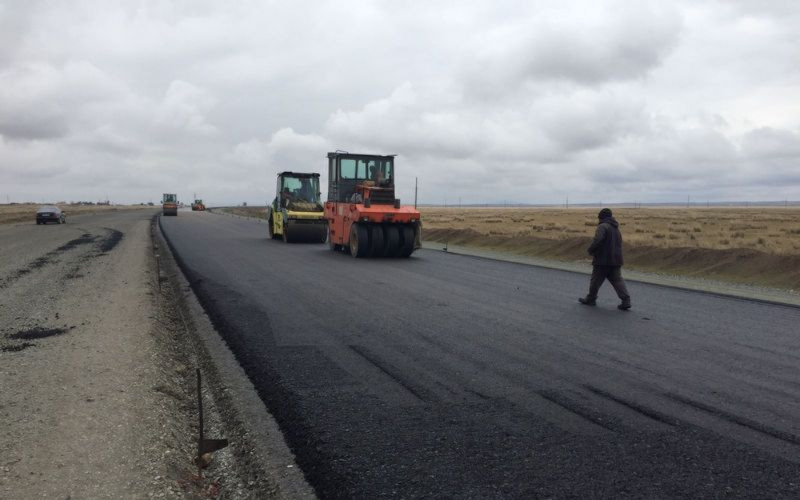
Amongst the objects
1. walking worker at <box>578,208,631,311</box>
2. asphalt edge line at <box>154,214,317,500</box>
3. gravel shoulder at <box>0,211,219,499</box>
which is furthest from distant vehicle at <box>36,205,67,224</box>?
walking worker at <box>578,208,631,311</box>

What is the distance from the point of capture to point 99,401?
17.5 ft

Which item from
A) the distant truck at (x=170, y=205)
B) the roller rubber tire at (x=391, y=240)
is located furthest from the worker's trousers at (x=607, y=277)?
the distant truck at (x=170, y=205)

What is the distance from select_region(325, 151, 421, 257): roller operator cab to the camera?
63.0 feet

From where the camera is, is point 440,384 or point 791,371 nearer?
point 440,384

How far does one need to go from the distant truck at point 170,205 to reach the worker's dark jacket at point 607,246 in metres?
62.1

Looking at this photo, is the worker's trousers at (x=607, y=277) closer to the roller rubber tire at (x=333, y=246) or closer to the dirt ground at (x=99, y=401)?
the dirt ground at (x=99, y=401)

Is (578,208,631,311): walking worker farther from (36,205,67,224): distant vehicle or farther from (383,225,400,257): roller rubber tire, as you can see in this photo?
(36,205,67,224): distant vehicle

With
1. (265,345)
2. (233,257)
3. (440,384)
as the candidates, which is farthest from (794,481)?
(233,257)

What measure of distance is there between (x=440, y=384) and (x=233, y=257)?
13.8 meters

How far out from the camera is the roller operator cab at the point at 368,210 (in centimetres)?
1920

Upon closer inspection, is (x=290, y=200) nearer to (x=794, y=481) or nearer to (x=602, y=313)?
(x=602, y=313)

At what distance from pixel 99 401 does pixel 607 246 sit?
8.58m

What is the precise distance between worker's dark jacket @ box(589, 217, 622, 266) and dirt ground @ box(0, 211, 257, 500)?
7.05m

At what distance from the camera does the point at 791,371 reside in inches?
259
